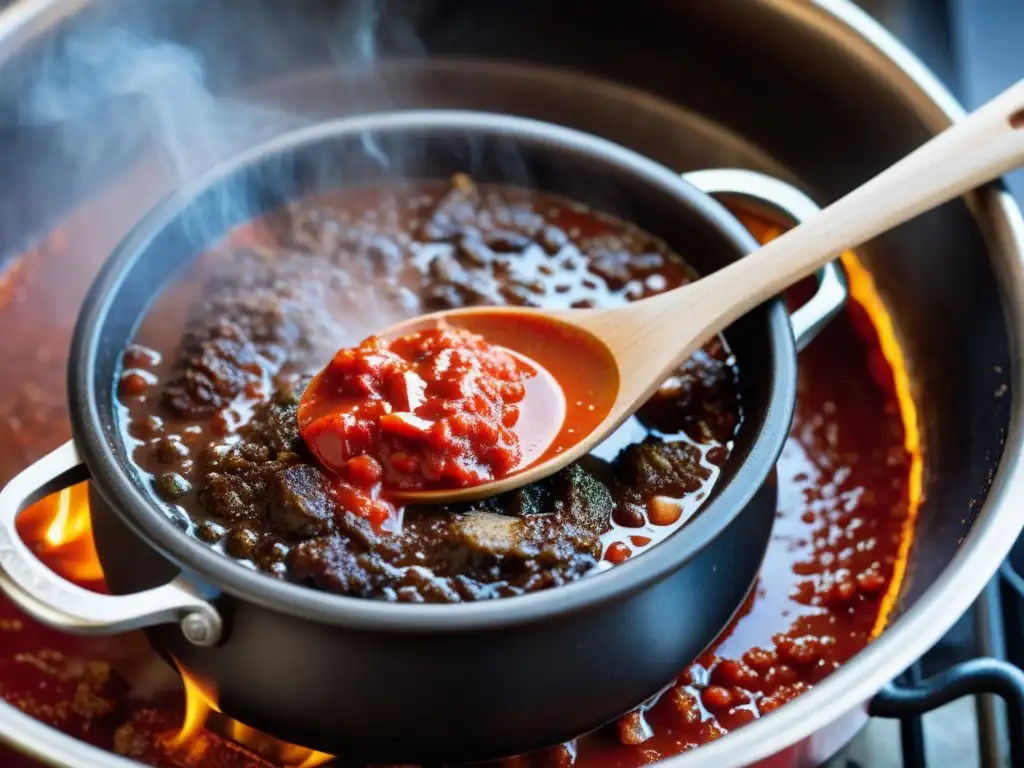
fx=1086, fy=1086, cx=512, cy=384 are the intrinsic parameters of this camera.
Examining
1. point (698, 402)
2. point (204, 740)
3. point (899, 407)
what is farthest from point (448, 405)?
point (899, 407)

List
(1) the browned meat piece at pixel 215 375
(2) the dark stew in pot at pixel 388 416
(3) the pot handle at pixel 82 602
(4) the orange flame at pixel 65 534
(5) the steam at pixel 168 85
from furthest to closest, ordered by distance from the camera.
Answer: (5) the steam at pixel 168 85 < (4) the orange flame at pixel 65 534 < (1) the browned meat piece at pixel 215 375 < (2) the dark stew in pot at pixel 388 416 < (3) the pot handle at pixel 82 602

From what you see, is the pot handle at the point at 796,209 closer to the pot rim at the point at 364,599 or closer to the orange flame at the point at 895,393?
the pot rim at the point at 364,599

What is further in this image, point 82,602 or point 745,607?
point 745,607

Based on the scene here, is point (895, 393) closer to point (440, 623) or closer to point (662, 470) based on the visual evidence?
point (662, 470)

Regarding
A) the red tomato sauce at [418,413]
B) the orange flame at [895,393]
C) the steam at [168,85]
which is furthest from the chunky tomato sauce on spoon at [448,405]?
the steam at [168,85]

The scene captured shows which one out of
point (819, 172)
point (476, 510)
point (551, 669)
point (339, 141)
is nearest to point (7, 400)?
point (339, 141)

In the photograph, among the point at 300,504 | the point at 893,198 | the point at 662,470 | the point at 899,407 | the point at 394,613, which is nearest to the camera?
the point at 394,613

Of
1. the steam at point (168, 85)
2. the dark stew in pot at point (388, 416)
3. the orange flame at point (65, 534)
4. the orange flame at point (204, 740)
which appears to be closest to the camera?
the dark stew in pot at point (388, 416)

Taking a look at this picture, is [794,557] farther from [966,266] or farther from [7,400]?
[7,400]
